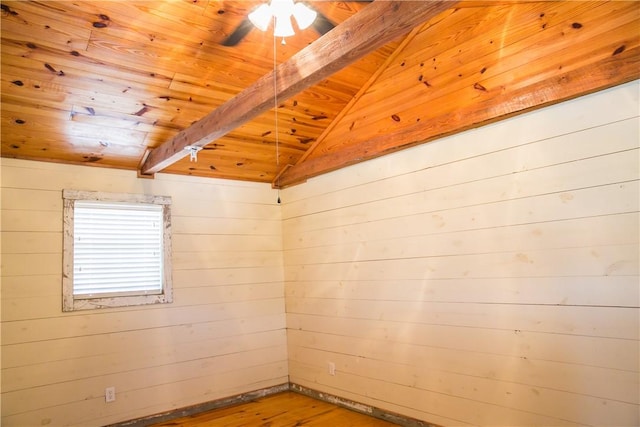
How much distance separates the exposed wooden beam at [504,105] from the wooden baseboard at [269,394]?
7.41 feet

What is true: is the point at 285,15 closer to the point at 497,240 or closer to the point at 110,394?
the point at 497,240

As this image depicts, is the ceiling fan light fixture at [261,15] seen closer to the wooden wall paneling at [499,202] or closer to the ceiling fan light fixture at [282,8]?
the ceiling fan light fixture at [282,8]

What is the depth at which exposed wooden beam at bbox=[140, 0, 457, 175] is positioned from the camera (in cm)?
182

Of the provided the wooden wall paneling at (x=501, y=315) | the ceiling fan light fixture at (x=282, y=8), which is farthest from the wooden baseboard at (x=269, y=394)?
the ceiling fan light fixture at (x=282, y=8)

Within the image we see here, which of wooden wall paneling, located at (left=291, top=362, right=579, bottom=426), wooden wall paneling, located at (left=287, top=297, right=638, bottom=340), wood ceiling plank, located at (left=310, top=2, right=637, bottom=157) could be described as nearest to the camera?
wooden wall paneling, located at (left=287, top=297, right=638, bottom=340)

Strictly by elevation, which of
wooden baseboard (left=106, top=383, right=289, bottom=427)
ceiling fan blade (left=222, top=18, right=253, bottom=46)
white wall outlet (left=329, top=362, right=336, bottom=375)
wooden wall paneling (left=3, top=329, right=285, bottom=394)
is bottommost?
wooden baseboard (left=106, top=383, right=289, bottom=427)

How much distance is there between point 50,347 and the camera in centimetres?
351

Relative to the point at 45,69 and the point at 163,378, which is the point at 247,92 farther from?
the point at 163,378

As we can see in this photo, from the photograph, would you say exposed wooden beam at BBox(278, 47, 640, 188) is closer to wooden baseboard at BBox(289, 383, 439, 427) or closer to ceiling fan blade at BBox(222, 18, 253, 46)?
ceiling fan blade at BBox(222, 18, 253, 46)

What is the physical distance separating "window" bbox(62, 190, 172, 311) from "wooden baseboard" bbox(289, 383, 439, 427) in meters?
1.74

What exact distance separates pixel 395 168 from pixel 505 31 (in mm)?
1317

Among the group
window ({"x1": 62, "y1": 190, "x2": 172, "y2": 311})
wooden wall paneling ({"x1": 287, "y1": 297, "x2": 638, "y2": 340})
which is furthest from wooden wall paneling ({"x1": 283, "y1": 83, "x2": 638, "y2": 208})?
window ({"x1": 62, "y1": 190, "x2": 172, "y2": 311})

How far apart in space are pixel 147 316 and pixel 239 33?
267 centimetres

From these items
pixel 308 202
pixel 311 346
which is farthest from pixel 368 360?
pixel 308 202
